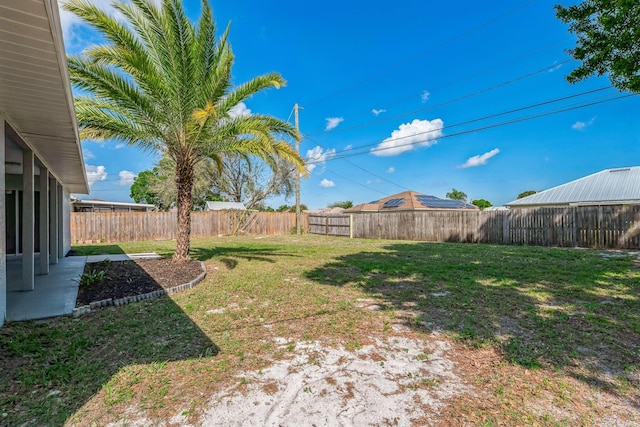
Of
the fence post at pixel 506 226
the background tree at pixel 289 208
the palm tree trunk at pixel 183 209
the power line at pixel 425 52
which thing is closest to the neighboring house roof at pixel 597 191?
the fence post at pixel 506 226

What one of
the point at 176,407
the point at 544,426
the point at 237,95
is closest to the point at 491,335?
the point at 544,426

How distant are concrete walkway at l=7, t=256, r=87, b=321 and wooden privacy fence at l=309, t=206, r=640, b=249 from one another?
43.4 ft

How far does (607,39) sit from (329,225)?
563 inches

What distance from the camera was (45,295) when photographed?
16.1 feet

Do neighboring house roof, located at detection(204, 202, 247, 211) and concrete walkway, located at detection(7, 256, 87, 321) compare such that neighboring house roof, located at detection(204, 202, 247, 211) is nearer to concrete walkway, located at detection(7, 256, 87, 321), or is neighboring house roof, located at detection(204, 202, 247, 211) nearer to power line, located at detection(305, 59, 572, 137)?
power line, located at detection(305, 59, 572, 137)

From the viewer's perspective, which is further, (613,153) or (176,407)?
(613,153)

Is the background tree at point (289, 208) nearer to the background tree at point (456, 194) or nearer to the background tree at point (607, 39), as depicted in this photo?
the background tree at point (456, 194)

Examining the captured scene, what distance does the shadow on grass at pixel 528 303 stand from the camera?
2.81 metres

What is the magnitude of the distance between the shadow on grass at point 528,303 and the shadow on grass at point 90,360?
2658 mm

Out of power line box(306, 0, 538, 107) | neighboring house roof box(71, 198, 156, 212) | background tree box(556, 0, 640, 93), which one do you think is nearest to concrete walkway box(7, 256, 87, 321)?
background tree box(556, 0, 640, 93)

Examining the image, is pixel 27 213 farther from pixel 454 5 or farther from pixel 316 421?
pixel 454 5

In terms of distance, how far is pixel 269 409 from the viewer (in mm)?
2088

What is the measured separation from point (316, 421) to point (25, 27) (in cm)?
334

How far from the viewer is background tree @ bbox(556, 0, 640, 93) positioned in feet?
19.3
